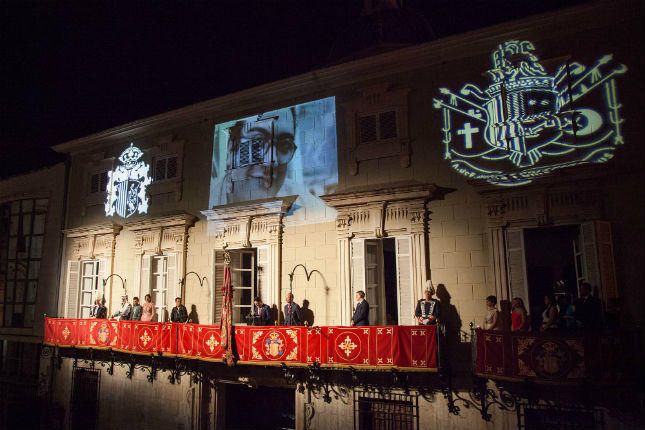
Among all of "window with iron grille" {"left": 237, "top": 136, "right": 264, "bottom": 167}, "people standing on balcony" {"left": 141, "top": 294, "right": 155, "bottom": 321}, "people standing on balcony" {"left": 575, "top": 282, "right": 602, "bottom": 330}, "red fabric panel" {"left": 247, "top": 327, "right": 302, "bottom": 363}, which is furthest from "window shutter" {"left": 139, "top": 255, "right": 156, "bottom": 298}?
"people standing on balcony" {"left": 575, "top": 282, "right": 602, "bottom": 330}

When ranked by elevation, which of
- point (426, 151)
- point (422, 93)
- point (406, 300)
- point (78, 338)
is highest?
point (422, 93)

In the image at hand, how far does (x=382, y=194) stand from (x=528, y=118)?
3.73 meters

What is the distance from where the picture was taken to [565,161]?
10.1 metres

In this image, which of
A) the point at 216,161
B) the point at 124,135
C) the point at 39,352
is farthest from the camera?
the point at 39,352

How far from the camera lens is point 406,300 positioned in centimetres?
1141

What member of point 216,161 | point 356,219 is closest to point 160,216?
point 216,161

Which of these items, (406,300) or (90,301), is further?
(90,301)

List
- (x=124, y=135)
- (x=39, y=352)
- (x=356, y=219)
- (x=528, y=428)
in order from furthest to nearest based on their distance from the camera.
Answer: (x=39, y=352) < (x=124, y=135) < (x=356, y=219) < (x=528, y=428)

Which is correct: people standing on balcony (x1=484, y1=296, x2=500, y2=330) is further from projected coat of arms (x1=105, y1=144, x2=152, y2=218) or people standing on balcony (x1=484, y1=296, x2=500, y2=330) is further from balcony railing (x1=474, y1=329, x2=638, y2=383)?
projected coat of arms (x1=105, y1=144, x2=152, y2=218)

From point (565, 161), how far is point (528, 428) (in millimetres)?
5636

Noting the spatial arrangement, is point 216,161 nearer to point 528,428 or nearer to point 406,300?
point 406,300

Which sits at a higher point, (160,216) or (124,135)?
(124,135)

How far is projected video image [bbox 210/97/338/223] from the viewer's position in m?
13.0

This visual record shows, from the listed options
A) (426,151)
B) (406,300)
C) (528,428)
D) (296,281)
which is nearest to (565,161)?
(426,151)
